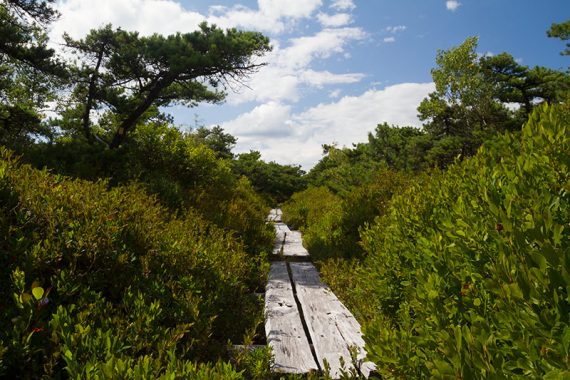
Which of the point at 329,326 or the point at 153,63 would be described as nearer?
the point at 329,326

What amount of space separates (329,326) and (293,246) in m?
4.44

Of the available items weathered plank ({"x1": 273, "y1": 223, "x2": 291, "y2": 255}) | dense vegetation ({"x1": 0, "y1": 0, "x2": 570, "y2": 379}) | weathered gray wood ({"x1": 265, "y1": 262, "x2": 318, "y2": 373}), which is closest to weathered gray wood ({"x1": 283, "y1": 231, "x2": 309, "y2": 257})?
weathered plank ({"x1": 273, "y1": 223, "x2": 291, "y2": 255})

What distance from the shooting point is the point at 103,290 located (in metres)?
3.36

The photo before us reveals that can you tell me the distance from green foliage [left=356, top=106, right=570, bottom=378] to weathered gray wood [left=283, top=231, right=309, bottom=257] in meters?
3.55

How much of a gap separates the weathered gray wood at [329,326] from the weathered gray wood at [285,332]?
0.35 ft

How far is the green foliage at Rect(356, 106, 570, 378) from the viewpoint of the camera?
4.20ft

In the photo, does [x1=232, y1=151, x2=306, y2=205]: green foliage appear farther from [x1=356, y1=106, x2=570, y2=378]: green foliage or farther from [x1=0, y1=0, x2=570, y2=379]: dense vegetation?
[x1=356, y1=106, x2=570, y2=378]: green foliage

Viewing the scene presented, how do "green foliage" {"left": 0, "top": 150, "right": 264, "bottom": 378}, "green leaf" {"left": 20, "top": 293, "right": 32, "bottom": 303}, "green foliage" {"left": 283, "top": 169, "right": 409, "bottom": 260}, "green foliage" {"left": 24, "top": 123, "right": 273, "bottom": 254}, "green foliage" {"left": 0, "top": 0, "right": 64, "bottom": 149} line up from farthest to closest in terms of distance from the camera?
1. "green foliage" {"left": 0, "top": 0, "right": 64, "bottom": 149}
2. "green foliage" {"left": 24, "top": 123, "right": 273, "bottom": 254}
3. "green foliage" {"left": 283, "top": 169, "right": 409, "bottom": 260}
4. "green leaf" {"left": 20, "top": 293, "right": 32, "bottom": 303}
5. "green foliage" {"left": 0, "top": 150, "right": 264, "bottom": 378}

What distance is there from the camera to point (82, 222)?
11.7 ft

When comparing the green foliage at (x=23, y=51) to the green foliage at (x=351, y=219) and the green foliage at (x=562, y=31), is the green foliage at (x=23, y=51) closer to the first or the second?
the green foliage at (x=351, y=219)

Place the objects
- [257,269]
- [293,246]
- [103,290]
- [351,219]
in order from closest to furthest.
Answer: [103,290]
[257,269]
[351,219]
[293,246]

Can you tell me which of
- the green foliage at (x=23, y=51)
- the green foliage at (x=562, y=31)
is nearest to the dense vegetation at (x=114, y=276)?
the green foliage at (x=23, y=51)

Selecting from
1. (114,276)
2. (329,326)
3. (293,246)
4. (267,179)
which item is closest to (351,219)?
(293,246)

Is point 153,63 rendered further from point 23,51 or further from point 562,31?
point 562,31
